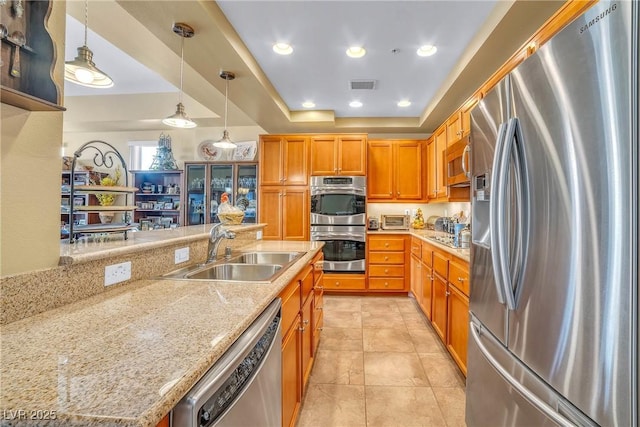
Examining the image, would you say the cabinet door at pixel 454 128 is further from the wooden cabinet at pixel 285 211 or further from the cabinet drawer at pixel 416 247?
the wooden cabinet at pixel 285 211

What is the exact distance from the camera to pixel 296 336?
1628 mm

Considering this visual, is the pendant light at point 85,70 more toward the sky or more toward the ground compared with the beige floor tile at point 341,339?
more toward the sky

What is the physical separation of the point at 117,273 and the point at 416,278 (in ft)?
10.6

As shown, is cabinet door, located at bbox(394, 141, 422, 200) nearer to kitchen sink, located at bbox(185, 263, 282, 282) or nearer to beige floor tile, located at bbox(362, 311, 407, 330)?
beige floor tile, located at bbox(362, 311, 407, 330)

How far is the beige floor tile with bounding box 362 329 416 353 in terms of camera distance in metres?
2.57

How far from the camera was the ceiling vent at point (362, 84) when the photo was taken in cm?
311

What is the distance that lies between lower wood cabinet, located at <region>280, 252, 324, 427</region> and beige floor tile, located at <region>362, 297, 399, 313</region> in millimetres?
1585

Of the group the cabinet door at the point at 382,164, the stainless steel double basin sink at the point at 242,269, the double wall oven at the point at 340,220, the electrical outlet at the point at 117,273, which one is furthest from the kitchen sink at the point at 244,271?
the cabinet door at the point at 382,164

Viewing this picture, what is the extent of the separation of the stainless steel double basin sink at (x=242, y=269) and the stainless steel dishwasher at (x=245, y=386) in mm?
328

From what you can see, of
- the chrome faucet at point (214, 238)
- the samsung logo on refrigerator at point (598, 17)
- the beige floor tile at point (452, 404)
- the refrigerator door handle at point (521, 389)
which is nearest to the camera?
the samsung logo on refrigerator at point (598, 17)

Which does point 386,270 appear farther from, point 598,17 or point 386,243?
point 598,17

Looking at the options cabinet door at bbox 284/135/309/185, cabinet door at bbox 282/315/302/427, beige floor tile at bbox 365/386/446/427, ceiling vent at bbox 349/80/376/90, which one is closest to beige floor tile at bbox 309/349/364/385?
beige floor tile at bbox 365/386/446/427

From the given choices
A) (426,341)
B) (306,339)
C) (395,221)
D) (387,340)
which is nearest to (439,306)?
(426,341)

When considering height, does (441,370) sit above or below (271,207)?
below
